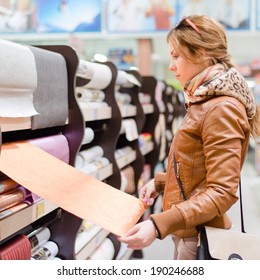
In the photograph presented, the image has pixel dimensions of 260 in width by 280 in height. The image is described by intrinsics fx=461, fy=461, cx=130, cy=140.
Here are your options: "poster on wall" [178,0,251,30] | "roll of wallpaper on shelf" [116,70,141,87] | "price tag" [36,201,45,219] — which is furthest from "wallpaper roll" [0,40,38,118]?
"poster on wall" [178,0,251,30]

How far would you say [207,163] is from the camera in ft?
4.91

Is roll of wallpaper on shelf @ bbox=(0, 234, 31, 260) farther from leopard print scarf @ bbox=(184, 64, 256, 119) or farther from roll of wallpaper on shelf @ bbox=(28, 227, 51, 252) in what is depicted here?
leopard print scarf @ bbox=(184, 64, 256, 119)

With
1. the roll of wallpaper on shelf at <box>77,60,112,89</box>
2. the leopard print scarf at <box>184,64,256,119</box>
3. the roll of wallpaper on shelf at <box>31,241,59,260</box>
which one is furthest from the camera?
the roll of wallpaper on shelf at <box>77,60,112,89</box>

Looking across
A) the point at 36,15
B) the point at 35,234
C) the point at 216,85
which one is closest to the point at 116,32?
the point at 36,15

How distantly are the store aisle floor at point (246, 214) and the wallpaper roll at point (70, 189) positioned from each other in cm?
133

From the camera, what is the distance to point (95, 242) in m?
2.94

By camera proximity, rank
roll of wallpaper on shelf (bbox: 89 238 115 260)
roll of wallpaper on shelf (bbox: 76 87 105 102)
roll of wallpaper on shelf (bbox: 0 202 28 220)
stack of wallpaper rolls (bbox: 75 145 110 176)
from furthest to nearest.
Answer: roll of wallpaper on shelf (bbox: 89 238 115 260) → roll of wallpaper on shelf (bbox: 76 87 105 102) → stack of wallpaper rolls (bbox: 75 145 110 176) → roll of wallpaper on shelf (bbox: 0 202 28 220)

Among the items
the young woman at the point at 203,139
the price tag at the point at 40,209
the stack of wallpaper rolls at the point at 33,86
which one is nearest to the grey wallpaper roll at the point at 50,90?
the stack of wallpaper rolls at the point at 33,86

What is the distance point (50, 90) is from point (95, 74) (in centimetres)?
81

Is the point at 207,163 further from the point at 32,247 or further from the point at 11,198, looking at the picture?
the point at 32,247

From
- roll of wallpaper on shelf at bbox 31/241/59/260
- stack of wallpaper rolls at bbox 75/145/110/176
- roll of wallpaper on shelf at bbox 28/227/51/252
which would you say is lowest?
roll of wallpaper on shelf at bbox 31/241/59/260

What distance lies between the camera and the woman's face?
1.64 metres

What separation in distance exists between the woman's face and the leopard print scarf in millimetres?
33

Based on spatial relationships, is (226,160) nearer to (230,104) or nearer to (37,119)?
(230,104)
